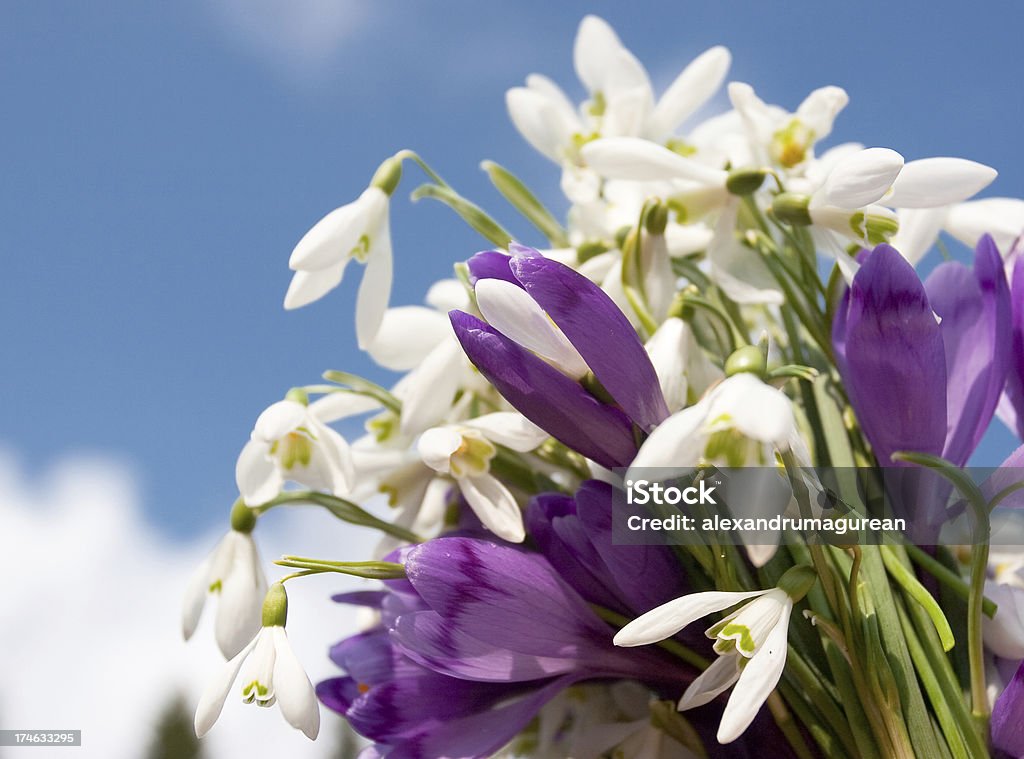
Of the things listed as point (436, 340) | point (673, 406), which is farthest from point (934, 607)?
point (436, 340)

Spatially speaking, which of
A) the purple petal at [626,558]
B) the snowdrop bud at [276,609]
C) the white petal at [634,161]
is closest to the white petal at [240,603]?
the snowdrop bud at [276,609]

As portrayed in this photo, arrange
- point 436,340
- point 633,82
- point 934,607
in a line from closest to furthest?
point 934,607 < point 436,340 < point 633,82

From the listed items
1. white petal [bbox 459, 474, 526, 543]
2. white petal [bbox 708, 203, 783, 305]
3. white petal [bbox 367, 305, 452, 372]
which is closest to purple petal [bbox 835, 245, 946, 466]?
white petal [bbox 708, 203, 783, 305]

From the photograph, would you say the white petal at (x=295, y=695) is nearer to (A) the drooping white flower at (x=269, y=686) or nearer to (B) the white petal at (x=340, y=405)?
(A) the drooping white flower at (x=269, y=686)

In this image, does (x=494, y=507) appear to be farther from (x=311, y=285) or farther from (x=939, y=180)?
(x=939, y=180)

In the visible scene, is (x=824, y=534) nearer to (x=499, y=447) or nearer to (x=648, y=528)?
(x=648, y=528)
